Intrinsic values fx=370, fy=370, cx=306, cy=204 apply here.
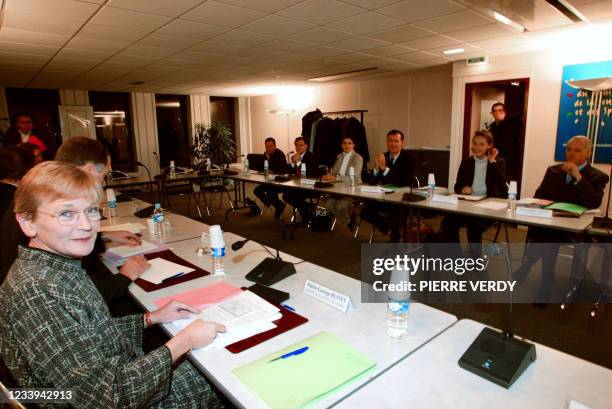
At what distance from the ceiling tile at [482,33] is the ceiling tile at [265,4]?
196cm

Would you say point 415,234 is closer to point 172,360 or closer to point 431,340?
point 431,340

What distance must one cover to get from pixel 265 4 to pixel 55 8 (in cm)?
167

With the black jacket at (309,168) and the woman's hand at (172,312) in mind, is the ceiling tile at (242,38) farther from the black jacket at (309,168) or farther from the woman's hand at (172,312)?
the woman's hand at (172,312)

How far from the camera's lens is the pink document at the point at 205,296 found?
153cm

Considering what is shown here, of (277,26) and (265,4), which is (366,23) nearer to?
(277,26)

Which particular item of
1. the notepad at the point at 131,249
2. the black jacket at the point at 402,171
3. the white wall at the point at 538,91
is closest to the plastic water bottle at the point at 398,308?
the notepad at the point at 131,249

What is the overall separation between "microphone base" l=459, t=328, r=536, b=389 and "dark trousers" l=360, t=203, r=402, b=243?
306 centimetres

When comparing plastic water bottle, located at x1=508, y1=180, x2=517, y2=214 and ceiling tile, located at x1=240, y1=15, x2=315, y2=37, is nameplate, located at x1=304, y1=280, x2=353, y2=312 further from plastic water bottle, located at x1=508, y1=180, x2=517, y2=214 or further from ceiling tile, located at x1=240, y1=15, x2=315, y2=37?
ceiling tile, located at x1=240, y1=15, x2=315, y2=37

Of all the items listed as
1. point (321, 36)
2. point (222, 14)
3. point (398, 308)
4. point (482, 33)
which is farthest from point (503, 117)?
point (398, 308)

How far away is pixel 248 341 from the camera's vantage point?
4.10 feet

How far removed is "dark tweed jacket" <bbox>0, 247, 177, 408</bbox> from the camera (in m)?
0.92

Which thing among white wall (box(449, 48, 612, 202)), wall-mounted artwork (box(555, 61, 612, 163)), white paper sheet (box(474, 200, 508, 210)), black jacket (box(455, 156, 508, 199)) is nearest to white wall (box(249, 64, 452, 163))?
white wall (box(449, 48, 612, 202))

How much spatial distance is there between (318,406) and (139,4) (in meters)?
3.17

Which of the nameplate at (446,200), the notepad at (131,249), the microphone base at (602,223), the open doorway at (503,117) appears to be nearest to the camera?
A: the notepad at (131,249)
